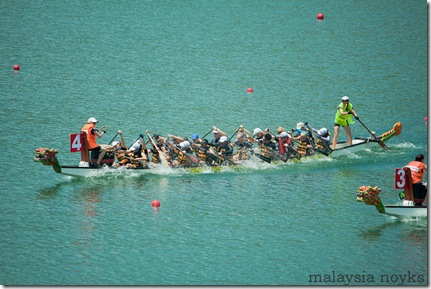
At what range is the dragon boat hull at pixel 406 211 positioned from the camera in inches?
1057

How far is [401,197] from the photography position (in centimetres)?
2734

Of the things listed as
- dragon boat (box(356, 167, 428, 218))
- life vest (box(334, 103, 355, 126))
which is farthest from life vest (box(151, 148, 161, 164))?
dragon boat (box(356, 167, 428, 218))

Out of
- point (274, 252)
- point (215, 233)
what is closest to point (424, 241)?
point (274, 252)

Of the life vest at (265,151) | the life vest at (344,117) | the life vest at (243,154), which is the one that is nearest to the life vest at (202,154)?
the life vest at (243,154)

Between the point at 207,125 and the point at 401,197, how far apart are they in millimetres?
11459

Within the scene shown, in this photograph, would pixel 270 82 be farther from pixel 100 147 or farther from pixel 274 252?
pixel 274 252

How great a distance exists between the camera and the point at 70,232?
26.6 meters

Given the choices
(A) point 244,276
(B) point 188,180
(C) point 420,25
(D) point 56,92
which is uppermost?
(C) point 420,25

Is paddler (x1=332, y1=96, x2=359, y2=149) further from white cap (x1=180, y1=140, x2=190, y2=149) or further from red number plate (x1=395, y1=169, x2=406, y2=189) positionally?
red number plate (x1=395, y1=169, x2=406, y2=189)

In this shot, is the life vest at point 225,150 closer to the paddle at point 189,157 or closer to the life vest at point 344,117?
the paddle at point 189,157

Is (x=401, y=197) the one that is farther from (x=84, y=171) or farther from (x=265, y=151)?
(x=84, y=171)

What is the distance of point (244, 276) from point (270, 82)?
63.8 feet

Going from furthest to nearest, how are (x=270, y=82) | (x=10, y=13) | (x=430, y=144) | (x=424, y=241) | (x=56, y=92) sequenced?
1. (x=10, y=13)
2. (x=270, y=82)
3. (x=56, y=92)
4. (x=430, y=144)
5. (x=424, y=241)

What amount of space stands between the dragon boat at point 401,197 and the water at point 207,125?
1.43 feet
